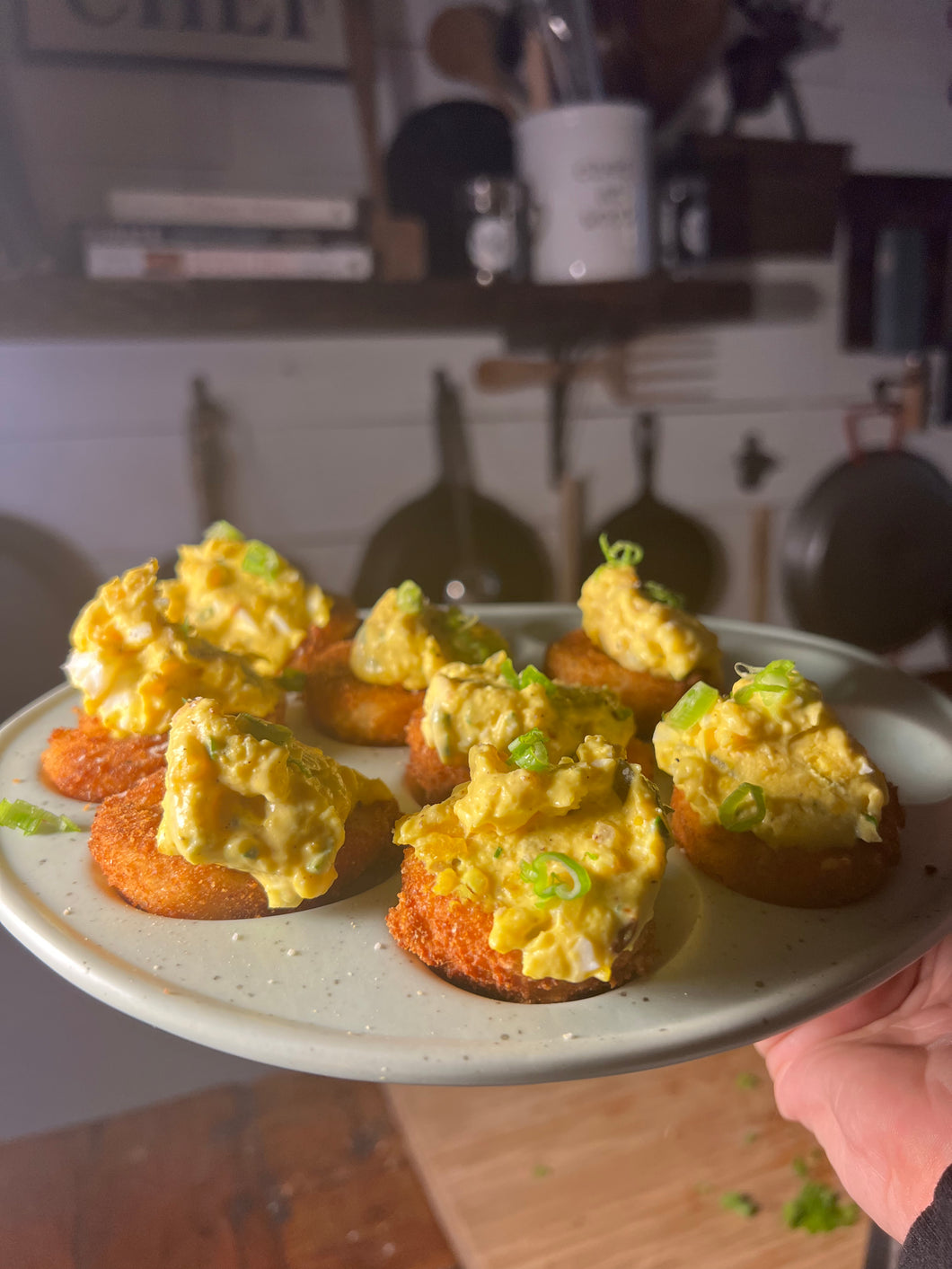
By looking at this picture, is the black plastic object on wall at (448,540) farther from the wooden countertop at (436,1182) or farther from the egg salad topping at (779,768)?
the egg salad topping at (779,768)

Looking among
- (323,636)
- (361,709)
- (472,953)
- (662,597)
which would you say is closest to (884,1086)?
(472,953)

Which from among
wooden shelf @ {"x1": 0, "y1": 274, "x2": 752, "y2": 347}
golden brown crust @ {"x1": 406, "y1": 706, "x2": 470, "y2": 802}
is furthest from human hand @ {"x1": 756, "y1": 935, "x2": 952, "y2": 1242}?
wooden shelf @ {"x1": 0, "y1": 274, "x2": 752, "y2": 347}

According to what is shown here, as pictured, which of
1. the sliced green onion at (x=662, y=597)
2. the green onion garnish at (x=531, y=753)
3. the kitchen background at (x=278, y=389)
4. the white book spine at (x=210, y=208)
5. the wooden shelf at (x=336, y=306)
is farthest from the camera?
the kitchen background at (x=278, y=389)

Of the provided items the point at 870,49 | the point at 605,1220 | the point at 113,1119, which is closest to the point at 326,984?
the point at 605,1220

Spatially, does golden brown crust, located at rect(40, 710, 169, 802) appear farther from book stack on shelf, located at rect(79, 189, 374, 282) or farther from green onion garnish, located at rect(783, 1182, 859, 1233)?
green onion garnish, located at rect(783, 1182, 859, 1233)

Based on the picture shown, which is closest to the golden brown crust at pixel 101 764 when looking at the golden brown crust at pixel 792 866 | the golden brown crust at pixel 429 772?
the golden brown crust at pixel 429 772

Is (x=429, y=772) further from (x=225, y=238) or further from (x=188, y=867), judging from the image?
(x=225, y=238)

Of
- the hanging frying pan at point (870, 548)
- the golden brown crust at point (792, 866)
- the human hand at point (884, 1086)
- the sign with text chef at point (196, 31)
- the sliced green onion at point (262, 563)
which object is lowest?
the human hand at point (884, 1086)
